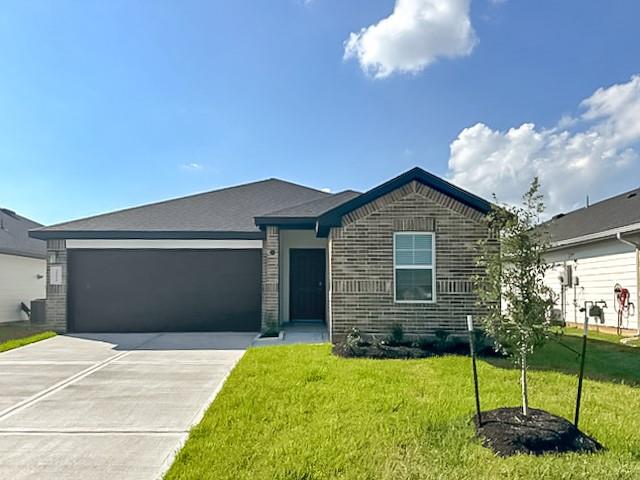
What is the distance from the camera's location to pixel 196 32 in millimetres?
11273

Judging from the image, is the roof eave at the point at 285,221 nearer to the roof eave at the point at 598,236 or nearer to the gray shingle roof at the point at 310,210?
the gray shingle roof at the point at 310,210

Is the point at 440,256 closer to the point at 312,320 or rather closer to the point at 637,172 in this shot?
the point at 312,320

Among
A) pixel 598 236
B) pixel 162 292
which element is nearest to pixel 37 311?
pixel 162 292

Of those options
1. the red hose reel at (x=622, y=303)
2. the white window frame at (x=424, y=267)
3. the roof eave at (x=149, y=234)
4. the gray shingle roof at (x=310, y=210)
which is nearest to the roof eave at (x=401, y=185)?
the white window frame at (x=424, y=267)

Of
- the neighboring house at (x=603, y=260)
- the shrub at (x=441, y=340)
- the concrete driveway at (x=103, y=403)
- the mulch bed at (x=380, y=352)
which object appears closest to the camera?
the concrete driveway at (x=103, y=403)

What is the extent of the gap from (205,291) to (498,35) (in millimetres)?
9954

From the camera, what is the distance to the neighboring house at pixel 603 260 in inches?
485

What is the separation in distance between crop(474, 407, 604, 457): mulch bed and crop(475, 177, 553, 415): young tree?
239mm

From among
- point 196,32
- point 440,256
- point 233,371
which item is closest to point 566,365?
point 440,256

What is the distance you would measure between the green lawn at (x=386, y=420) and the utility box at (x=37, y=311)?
10539 mm

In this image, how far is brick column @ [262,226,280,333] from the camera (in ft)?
38.7

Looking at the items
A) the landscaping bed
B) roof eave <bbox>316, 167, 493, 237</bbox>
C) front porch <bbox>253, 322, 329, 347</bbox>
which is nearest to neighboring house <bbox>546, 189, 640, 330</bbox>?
roof eave <bbox>316, 167, 493, 237</bbox>

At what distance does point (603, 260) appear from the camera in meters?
13.9

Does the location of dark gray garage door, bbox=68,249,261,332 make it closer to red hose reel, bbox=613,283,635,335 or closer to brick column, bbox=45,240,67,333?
brick column, bbox=45,240,67,333
